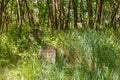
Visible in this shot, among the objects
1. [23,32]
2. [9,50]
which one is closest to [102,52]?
[9,50]

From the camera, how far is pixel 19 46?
8.33 m

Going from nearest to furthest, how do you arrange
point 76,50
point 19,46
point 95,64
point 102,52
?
point 95,64
point 102,52
point 76,50
point 19,46

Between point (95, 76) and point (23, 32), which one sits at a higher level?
point (95, 76)

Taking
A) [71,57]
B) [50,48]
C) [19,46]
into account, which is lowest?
[19,46]

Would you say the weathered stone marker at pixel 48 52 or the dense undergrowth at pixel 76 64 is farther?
the weathered stone marker at pixel 48 52

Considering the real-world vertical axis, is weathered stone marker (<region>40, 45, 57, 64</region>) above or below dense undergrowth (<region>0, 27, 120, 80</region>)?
above

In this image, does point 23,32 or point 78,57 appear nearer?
point 78,57

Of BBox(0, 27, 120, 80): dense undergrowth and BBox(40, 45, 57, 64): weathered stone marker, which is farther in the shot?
BBox(40, 45, 57, 64): weathered stone marker

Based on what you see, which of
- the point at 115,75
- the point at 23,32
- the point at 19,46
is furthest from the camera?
the point at 23,32

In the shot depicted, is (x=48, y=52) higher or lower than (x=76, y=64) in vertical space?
higher

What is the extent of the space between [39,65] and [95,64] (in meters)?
0.75

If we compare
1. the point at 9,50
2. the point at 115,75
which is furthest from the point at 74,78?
the point at 9,50

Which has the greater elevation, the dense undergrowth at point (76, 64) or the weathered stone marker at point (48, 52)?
the weathered stone marker at point (48, 52)

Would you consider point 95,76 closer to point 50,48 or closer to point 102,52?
Answer: point 50,48
